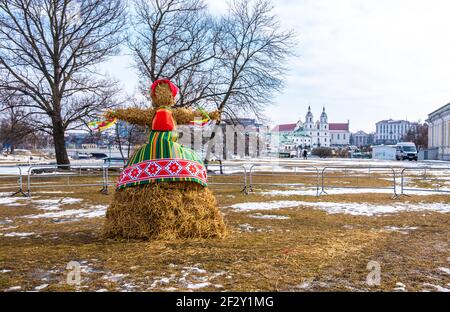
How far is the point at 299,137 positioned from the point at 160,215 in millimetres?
150965

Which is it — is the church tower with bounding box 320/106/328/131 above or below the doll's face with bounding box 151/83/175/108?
above

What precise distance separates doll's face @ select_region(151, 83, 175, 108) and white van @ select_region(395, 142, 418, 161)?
5458cm

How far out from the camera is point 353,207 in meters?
11.1

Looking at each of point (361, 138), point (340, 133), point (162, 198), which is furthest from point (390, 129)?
point (162, 198)

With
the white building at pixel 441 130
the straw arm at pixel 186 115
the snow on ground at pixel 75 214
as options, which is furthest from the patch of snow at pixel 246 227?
the white building at pixel 441 130

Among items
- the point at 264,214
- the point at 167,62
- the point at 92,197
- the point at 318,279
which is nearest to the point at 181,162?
the point at 318,279

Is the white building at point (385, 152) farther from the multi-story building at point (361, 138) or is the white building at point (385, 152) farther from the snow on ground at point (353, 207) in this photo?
the multi-story building at point (361, 138)

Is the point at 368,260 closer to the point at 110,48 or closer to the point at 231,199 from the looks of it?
the point at 231,199

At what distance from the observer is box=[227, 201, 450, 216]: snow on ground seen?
10.3m

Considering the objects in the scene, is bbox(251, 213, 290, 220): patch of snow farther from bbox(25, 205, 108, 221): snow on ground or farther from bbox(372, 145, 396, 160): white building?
bbox(372, 145, 396, 160): white building

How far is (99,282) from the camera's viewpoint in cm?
451

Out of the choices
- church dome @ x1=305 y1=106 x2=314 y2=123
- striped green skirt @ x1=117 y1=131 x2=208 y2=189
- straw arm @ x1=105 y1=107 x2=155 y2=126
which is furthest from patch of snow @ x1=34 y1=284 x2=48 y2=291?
church dome @ x1=305 y1=106 x2=314 y2=123

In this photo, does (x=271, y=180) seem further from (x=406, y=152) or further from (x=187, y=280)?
(x=406, y=152)

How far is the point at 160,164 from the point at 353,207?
6862 mm
